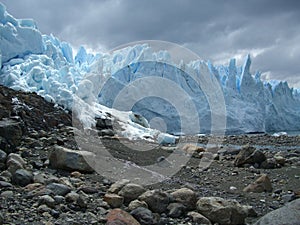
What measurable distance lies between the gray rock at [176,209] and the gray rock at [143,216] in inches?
13.0

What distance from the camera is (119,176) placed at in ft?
18.4

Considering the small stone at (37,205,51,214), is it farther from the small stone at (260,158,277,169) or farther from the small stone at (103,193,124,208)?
the small stone at (260,158,277,169)

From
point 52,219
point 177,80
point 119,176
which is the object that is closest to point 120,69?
point 177,80

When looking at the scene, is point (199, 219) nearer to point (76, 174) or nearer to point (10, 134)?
point (76, 174)

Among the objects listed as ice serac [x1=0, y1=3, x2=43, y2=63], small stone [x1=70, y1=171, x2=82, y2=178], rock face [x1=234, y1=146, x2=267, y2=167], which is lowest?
small stone [x1=70, y1=171, x2=82, y2=178]

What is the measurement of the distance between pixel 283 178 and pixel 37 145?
489cm

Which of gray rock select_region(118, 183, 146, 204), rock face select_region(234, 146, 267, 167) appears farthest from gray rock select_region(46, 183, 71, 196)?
rock face select_region(234, 146, 267, 167)

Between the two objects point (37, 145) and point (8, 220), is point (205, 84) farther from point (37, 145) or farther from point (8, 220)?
point (8, 220)

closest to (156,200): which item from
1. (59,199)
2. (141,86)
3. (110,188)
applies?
(110,188)

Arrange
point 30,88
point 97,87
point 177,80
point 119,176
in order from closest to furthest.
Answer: point 119,176, point 30,88, point 97,87, point 177,80

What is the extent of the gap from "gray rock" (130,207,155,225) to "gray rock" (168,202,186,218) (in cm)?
33

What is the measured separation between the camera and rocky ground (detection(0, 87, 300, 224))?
3553mm

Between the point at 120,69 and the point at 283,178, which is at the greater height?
the point at 120,69

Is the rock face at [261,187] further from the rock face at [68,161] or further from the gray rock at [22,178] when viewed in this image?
the gray rock at [22,178]
